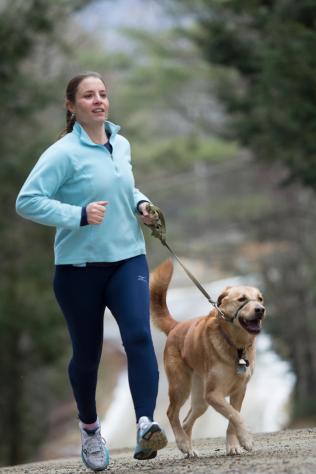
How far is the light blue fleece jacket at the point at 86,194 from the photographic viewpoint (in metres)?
6.45

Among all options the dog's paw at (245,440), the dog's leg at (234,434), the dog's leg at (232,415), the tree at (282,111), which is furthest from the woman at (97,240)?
the tree at (282,111)

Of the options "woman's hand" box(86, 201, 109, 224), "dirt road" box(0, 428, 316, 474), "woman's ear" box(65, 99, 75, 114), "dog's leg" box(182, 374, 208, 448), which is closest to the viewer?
"dirt road" box(0, 428, 316, 474)

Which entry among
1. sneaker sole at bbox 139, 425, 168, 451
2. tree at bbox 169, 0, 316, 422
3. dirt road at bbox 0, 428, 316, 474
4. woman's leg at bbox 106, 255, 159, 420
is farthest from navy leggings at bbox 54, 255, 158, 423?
tree at bbox 169, 0, 316, 422

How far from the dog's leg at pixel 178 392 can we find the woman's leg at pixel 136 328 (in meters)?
0.97

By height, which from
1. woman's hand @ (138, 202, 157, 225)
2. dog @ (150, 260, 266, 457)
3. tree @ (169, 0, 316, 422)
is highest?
tree @ (169, 0, 316, 422)

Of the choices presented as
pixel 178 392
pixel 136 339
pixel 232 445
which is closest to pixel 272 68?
pixel 178 392

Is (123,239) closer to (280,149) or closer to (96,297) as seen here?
(96,297)

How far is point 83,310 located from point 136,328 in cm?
34

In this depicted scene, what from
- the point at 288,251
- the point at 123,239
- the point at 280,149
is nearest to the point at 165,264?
the point at 123,239

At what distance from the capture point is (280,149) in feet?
58.3

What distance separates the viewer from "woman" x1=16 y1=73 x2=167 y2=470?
6457 mm

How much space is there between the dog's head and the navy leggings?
66cm

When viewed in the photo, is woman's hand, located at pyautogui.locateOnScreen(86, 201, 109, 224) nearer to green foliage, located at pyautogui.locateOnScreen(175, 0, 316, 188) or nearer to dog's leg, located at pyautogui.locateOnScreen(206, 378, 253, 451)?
dog's leg, located at pyautogui.locateOnScreen(206, 378, 253, 451)

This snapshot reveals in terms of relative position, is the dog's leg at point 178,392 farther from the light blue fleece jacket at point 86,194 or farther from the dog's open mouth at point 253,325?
the light blue fleece jacket at point 86,194
